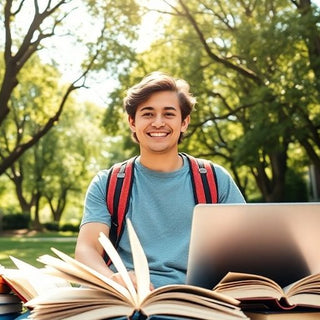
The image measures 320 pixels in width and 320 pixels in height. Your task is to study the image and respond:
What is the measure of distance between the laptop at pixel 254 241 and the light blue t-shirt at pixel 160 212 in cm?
35

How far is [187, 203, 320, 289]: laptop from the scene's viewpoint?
1958mm

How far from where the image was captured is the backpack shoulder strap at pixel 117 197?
2.59 m

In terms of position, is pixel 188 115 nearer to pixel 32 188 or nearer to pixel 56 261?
pixel 56 261

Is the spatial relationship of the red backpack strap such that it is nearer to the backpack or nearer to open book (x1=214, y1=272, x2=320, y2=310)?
the backpack

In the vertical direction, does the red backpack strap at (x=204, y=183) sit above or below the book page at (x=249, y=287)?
above

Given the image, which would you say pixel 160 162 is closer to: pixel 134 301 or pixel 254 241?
pixel 254 241

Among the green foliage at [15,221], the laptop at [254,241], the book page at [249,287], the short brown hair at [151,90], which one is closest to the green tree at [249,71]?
the short brown hair at [151,90]

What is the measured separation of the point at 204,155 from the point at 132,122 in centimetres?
2639

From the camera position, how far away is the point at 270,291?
183cm

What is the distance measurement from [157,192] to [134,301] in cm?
97

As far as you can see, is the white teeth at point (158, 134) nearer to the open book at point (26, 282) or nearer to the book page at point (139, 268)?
the open book at point (26, 282)

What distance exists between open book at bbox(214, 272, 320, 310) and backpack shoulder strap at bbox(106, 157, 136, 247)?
0.78m

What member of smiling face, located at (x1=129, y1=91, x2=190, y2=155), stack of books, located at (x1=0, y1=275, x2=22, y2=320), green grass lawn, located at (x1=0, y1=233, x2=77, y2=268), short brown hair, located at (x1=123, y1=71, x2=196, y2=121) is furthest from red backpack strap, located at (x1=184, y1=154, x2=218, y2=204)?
green grass lawn, located at (x1=0, y1=233, x2=77, y2=268)

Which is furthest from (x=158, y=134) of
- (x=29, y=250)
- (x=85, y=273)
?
(x=29, y=250)
